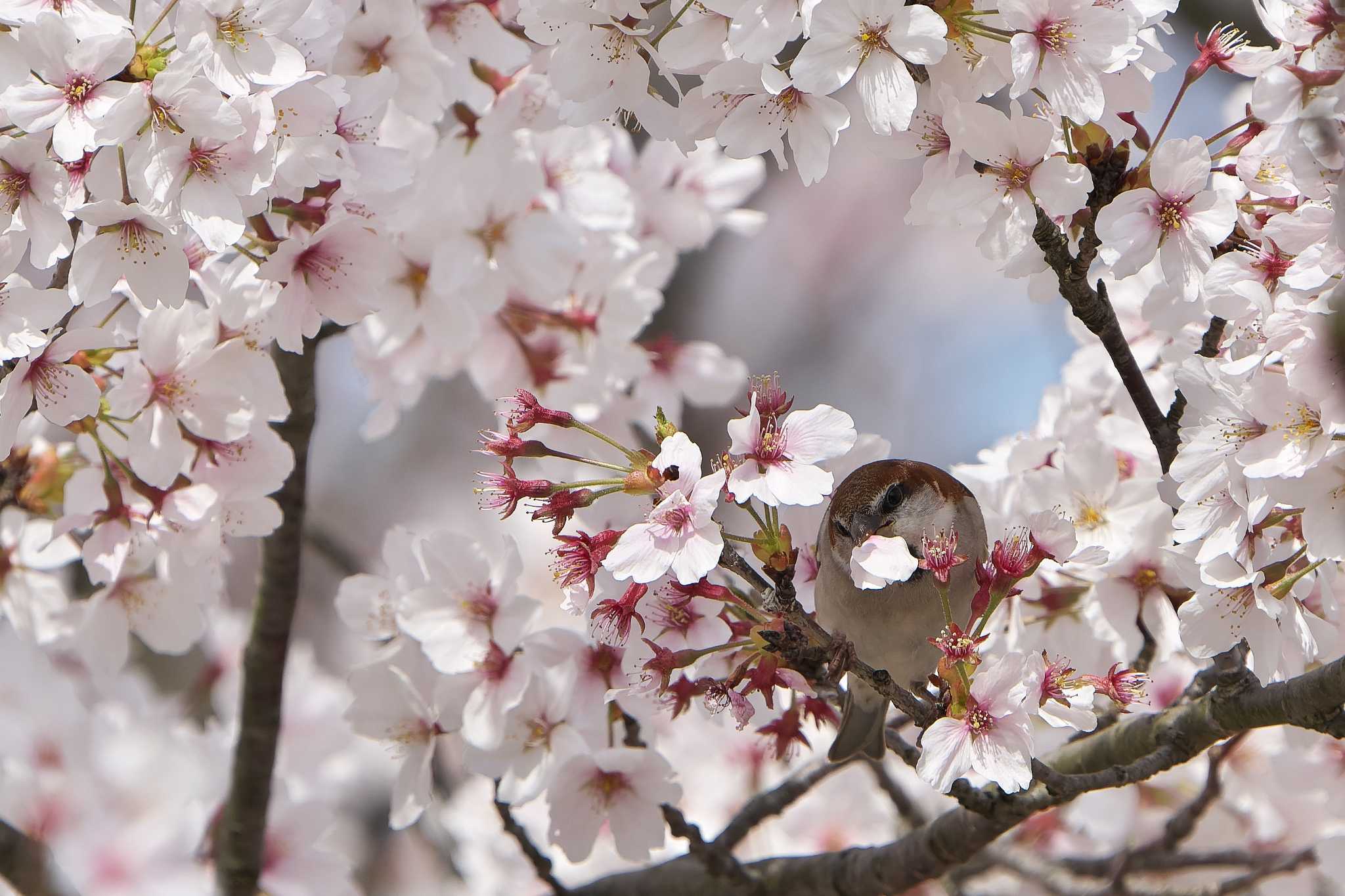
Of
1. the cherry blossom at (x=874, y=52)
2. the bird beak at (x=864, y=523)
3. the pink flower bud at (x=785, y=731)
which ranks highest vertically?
the cherry blossom at (x=874, y=52)

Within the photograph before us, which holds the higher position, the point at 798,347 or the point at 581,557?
the point at 581,557

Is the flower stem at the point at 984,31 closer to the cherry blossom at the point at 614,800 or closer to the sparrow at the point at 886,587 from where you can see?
the sparrow at the point at 886,587

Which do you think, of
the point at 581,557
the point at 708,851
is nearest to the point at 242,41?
the point at 581,557

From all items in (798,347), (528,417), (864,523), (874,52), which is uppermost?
(874,52)

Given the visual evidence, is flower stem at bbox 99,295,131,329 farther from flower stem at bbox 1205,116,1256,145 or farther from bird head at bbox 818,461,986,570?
flower stem at bbox 1205,116,1256,145

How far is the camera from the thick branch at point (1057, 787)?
1.63 m

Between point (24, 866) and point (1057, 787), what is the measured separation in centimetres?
180

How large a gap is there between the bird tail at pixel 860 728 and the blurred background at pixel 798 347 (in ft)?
8.75

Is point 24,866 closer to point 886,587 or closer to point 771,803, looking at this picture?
point 771,803

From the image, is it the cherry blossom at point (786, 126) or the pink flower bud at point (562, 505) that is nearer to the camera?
the pink flower bud at point (562, 505)

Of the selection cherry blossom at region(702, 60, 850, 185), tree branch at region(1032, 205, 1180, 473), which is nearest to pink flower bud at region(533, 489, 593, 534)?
cherry blossom at region(702, 60, 850, 185)

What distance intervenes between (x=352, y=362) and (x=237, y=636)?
133cm

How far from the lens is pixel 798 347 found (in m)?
8.07

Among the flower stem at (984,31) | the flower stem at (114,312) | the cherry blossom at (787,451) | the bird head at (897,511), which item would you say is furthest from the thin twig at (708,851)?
the flower stem at (984,31)
